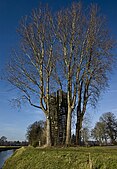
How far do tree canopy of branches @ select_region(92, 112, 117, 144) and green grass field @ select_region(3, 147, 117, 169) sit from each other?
6847 centimetres

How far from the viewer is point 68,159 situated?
9.54 metres

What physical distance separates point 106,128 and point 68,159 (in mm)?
71737

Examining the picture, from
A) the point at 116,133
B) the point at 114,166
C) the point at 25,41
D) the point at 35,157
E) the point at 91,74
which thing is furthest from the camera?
the point at 116,133

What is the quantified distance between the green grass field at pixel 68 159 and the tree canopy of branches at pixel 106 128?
68.5m

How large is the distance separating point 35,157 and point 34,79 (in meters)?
10.8

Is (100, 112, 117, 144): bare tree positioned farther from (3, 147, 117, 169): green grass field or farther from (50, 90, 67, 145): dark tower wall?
(3, 147, 117, 169): green grass field

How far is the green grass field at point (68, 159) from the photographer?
27.9 ft

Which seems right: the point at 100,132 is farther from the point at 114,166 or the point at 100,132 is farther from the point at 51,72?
the point at 114,166

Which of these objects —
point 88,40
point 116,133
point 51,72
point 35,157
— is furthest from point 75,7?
→ point 116,133

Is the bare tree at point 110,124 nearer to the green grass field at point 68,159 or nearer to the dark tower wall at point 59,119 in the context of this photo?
the dark tower wall at point 59,119

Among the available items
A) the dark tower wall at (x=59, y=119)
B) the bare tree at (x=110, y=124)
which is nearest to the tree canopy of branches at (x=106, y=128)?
the bare tree at (x=110, y=124)

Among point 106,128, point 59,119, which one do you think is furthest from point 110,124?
point 59,119

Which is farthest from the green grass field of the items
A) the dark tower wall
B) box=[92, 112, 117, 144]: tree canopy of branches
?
box=[92, 112, 117, 144]: tree canopy of branches

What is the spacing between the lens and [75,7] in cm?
2173
